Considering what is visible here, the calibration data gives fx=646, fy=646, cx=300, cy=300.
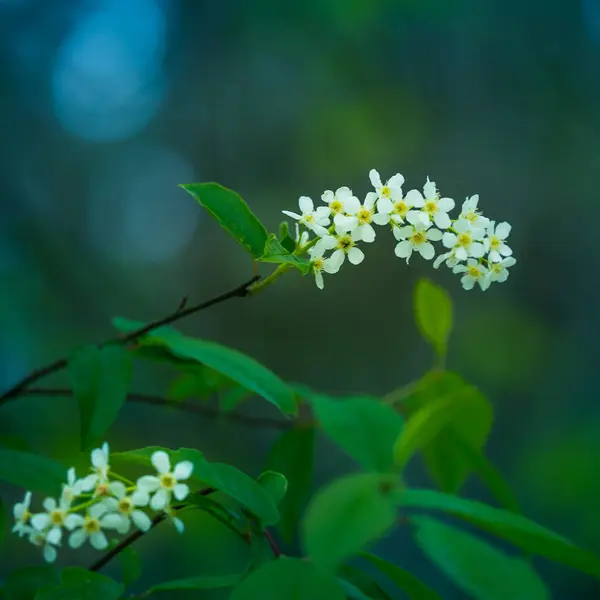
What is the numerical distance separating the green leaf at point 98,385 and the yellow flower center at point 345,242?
360 mm

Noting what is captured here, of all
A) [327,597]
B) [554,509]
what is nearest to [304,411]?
[327,597]

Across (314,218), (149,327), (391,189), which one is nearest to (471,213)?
(391,189)

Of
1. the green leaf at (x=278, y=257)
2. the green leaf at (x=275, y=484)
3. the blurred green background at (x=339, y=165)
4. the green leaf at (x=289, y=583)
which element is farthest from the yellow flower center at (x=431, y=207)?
the blurred green background at (x=339, y=165)

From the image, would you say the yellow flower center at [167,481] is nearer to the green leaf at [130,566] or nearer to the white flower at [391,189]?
the green leaf at [130,566]

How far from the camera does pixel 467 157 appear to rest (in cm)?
500

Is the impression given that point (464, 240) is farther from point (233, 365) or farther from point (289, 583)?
point (289, 583)

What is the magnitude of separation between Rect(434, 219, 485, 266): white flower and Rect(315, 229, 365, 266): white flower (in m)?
0.15

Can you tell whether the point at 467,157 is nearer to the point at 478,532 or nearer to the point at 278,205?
the point at 278,205

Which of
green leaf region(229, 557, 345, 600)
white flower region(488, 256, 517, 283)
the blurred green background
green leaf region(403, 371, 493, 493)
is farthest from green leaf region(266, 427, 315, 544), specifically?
the blurred green background

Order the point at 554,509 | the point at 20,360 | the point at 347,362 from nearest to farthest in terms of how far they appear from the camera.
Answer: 1. the point at 20,360
2. the point at 554,509
3. the point at 347,362

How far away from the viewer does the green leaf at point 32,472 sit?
78cm

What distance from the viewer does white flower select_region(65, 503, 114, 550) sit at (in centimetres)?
72

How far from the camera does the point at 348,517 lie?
0.49 m

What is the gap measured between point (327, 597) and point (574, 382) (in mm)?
4849
